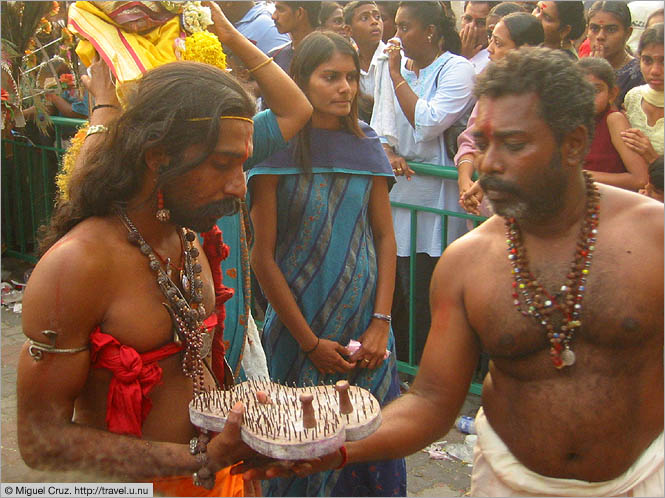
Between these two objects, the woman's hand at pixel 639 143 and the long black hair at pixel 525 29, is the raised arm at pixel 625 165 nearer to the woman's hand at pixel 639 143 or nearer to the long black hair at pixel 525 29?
the woman's hand at pixel 639 143

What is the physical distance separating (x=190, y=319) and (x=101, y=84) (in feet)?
3.53

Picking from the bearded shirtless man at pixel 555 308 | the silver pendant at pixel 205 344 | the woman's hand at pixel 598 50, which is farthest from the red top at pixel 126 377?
the woman's hand at pixel 598 50

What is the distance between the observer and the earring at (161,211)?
259 centimetres

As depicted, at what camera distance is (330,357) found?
388 cm

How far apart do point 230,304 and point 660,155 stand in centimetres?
257

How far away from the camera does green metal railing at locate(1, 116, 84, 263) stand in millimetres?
8328

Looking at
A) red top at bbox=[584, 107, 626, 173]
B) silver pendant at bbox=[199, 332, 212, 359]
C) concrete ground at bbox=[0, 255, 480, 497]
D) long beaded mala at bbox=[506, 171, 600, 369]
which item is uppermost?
long beaded mala at bbox=[506, 171, 600, 369]

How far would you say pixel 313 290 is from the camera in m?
3.93

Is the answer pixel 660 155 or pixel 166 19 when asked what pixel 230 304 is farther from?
pixel 660 155

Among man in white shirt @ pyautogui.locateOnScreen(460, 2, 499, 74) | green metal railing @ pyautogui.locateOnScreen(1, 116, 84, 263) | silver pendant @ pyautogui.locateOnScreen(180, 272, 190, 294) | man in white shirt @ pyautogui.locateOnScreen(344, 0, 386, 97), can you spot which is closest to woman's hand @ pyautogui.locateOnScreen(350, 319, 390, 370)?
silver pendant @ pyautogui.locateOnScreen(180, 272, 190, 294)

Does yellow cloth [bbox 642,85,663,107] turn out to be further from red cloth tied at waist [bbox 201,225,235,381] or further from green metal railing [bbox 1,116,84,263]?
green metal railing [bbox 1,116,84,263]

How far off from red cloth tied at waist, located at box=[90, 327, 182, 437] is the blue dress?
152 cm

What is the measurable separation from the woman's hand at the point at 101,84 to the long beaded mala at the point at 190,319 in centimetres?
72

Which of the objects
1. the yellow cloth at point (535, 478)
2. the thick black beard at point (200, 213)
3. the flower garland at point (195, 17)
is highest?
the flower garland at point (195, 17)
